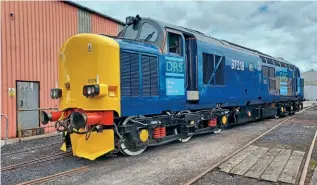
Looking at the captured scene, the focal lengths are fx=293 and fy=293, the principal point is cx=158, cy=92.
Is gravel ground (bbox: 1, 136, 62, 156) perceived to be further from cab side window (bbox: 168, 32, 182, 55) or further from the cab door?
cab side window (bbox: 168, 32, 182, 55)

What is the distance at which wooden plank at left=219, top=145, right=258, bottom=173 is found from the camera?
18.4ft

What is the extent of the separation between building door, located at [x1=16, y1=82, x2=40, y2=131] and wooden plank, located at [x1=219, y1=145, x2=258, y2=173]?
7.76 metres

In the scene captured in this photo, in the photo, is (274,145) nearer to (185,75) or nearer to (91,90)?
(185,75)

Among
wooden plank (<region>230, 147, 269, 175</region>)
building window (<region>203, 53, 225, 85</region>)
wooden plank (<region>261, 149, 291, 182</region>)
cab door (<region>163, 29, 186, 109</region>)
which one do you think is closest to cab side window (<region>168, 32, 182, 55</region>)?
cab door (<region>163, 29, 186, 109</region>)

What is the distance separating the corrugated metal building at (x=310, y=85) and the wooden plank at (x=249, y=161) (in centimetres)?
5931

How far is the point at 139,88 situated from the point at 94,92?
1.27 m

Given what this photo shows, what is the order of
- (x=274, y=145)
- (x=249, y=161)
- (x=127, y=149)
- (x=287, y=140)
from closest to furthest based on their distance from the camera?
Result: (x=249, y=161) → (x=127, y=149) → (x=274, y=145) → (x=287, y=140)

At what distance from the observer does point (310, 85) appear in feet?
213

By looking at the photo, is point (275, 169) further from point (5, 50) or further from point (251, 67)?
point (5, 50)

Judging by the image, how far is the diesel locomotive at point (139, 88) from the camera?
5.93m

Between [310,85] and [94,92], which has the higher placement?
[310,85]

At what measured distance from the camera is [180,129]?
315 inches

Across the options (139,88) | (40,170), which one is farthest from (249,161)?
(40,170)

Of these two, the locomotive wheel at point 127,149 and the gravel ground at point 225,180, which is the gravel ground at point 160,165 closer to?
the locomotive wheel at point 127,149
